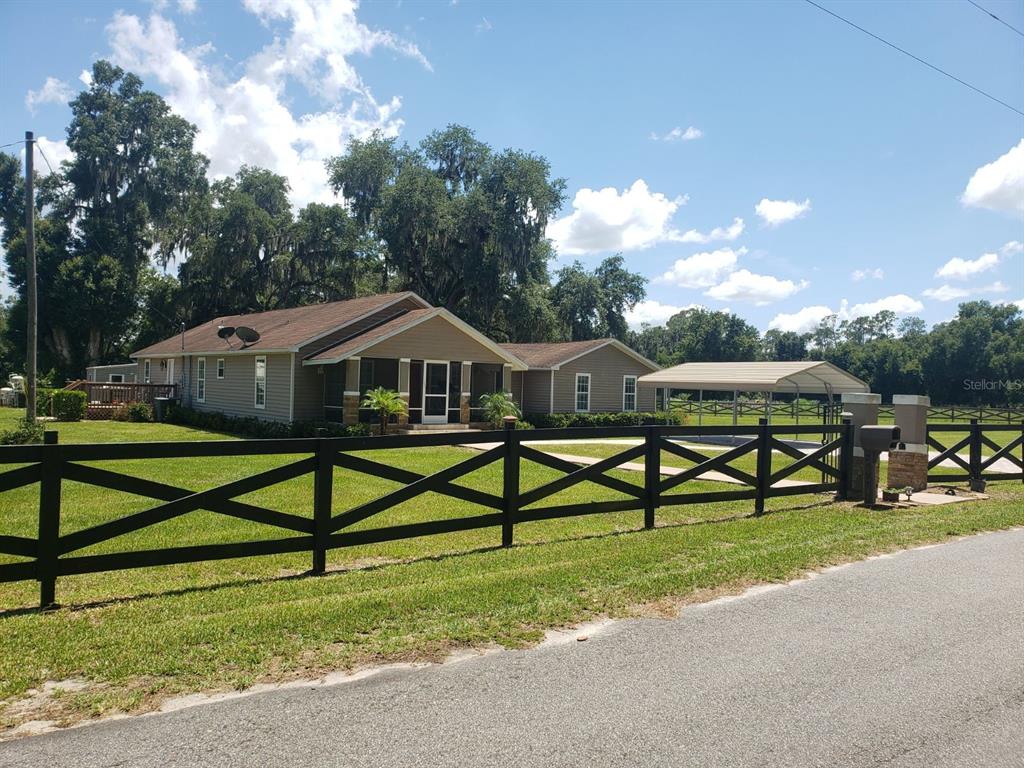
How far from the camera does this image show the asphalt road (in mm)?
3182

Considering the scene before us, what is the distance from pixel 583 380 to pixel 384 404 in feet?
43.1

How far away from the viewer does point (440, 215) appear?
140ft

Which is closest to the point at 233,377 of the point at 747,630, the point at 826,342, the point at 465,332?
the point at 465,332

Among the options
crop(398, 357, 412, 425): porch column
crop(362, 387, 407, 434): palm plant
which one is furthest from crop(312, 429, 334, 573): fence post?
crop(398, 357, 412, 425): porch column

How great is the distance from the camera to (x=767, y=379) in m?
24.7

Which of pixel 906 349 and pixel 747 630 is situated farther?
pixel 906 349

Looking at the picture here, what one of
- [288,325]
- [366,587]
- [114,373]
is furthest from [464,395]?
[114,373]

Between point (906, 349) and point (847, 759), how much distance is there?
79868mm

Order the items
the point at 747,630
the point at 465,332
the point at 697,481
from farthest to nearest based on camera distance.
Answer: the point at 465,332
the point at 697,481
the point at 747,630

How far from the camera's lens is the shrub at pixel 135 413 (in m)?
28.6

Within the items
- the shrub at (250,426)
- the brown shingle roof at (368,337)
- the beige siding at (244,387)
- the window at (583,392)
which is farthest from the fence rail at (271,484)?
the window at (583,392)

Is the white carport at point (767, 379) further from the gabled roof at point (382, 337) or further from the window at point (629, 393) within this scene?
the gabled roof at point (382, 337)

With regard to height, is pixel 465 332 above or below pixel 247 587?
above

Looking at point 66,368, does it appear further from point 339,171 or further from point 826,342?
point 826,342
